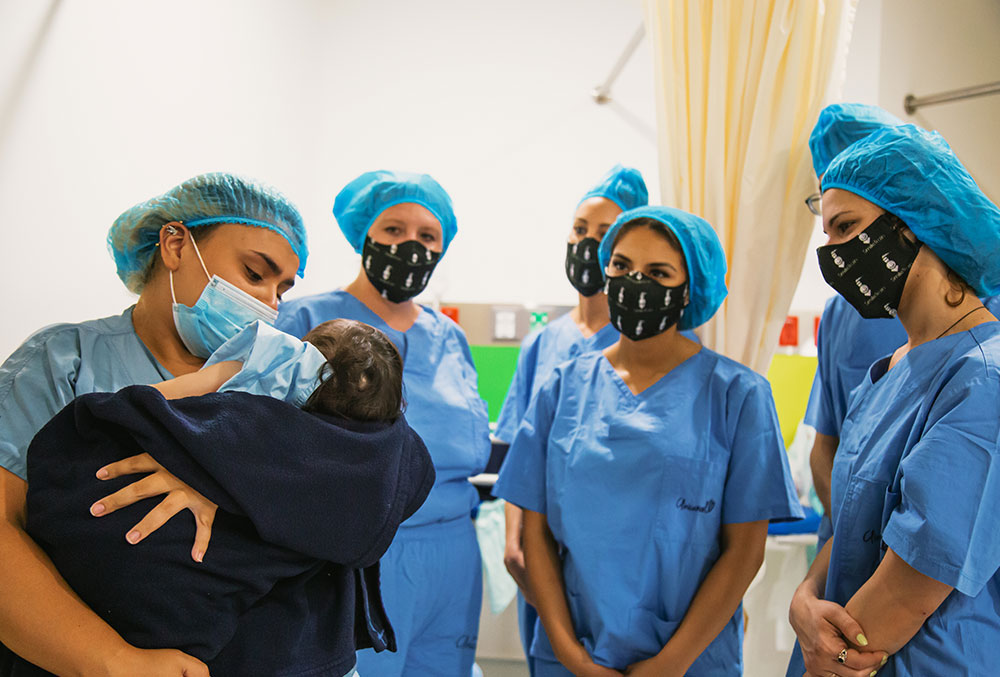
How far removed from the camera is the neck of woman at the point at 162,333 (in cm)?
103

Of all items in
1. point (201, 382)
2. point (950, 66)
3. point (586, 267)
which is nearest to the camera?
point (201, 382)

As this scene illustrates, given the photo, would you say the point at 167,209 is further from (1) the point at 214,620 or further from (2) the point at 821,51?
(2) the point at 821,51

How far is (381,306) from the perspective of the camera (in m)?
1.68

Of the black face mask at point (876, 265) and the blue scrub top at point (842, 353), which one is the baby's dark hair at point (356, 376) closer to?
the black face mask at point (876, 265)

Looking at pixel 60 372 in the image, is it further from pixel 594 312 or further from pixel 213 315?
pixel 594 312

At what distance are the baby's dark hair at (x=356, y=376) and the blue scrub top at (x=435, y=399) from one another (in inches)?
22.0

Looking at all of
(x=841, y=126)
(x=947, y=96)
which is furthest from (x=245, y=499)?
(x=947, y=96)

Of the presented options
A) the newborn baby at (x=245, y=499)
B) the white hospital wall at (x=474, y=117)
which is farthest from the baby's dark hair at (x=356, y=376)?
the white hospital wall at (x=474, y=117)

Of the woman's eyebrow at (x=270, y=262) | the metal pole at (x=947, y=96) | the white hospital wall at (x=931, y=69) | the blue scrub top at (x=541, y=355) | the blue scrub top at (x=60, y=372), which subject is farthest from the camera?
the white hospital wall at (x=931, y=69)

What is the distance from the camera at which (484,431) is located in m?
1.67

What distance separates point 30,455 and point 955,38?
3540 mm

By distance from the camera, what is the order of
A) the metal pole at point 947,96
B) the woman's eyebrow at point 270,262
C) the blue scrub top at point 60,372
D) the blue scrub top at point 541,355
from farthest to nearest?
the metal pole at point 947,96 < the blue scrub top at point 541,355 < the woman's eyebrow at point 270,262 < the blue scrub top at point 60,372

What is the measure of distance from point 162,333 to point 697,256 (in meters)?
1.01

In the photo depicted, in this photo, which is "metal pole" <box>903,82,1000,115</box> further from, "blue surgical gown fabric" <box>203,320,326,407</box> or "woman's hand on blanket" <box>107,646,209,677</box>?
"woman's hand on blanket" <box>107,646,209,677</box>
